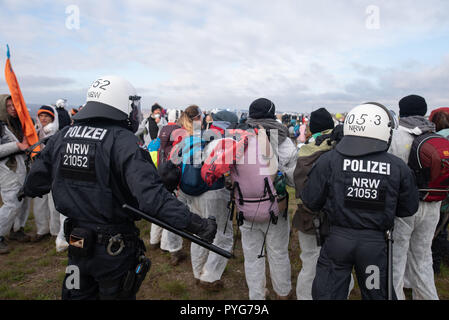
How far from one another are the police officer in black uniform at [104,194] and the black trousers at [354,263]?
1186mm

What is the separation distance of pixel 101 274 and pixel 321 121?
10.4 ft

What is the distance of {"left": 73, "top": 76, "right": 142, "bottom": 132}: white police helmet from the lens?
96.1 inches

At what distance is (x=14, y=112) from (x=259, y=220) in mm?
5179

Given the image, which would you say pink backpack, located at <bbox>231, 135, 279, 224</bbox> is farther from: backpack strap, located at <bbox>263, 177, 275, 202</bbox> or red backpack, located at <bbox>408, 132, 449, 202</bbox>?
red backpack, located at <bbox>408, 132, 449, 202</bbox>

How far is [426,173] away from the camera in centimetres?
316

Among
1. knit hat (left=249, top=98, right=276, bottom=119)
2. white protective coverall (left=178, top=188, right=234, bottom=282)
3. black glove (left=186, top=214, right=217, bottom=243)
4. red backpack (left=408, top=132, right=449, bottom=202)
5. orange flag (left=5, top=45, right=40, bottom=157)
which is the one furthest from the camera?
white protective coverall (left=178, top=188, right=234, bottom=282)

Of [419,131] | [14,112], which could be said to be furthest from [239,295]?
[14,112]

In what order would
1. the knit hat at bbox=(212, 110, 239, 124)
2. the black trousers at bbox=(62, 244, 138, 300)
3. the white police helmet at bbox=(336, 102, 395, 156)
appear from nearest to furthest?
the black trousers at bbox=(62, 244, 138, 300) → the white police helmet at bbox=(336, 102, 395, 156) → the knit hat at bbox=(212, 110, 239, 124)

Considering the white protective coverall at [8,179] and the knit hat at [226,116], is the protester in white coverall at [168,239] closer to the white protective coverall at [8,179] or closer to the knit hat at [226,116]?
the knit hat at [226,116]

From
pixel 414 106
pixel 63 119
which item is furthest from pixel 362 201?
pixel 63 119

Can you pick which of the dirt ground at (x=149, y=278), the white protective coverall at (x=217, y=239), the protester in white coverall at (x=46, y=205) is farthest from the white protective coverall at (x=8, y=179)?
the white protective coverall at (x=217, y=239)

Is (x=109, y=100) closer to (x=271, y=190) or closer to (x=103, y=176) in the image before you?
(x=103, y=176)

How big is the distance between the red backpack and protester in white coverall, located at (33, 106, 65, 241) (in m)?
6.31

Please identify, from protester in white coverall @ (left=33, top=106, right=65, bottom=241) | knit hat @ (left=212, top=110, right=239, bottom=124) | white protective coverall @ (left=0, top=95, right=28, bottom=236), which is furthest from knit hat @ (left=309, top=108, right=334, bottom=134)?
white protective coverall @ (left=0, top=95, right=28, bottom=236)
